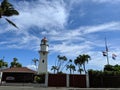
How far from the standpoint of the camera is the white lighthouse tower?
52625mm

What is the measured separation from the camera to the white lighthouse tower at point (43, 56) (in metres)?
52.6

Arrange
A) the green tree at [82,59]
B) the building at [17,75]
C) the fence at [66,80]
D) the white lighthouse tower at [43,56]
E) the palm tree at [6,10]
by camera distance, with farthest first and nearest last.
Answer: the green tree at [82,59] < the white lighthouse tower at [43,56] < the building at [17,75] < the fence at [66,80] < the palm tree at [6,10]

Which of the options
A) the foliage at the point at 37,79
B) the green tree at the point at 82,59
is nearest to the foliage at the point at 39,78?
the foliage at the point at 37,79

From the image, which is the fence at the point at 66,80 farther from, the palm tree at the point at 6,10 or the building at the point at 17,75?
Answer: the palm tree at the point at 6,10

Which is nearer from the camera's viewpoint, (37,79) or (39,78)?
(39,78)

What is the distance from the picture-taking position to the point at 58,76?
3809 centimetres

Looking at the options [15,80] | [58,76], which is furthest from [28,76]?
[58,76]

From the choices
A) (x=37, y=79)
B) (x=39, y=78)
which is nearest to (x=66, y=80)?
(x=39, y=78)

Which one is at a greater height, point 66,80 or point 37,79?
point 37,79

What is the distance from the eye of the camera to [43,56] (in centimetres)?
5422

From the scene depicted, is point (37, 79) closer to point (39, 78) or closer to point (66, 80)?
point (39, 78)

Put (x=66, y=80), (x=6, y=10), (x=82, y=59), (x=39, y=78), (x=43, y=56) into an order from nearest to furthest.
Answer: (x=6, y=10) → (x=66, y=80) → (x=39, y=78) → (x=43, y=56) → (x=82, y=59)

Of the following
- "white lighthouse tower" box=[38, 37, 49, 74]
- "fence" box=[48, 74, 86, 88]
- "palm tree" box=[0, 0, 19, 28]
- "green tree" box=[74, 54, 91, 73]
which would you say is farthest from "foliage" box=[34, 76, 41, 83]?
"green tree" box=[74, 54, 91, 73]

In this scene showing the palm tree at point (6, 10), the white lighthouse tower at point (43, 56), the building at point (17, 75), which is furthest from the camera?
the white lighthouse tower at point (43, 56)
